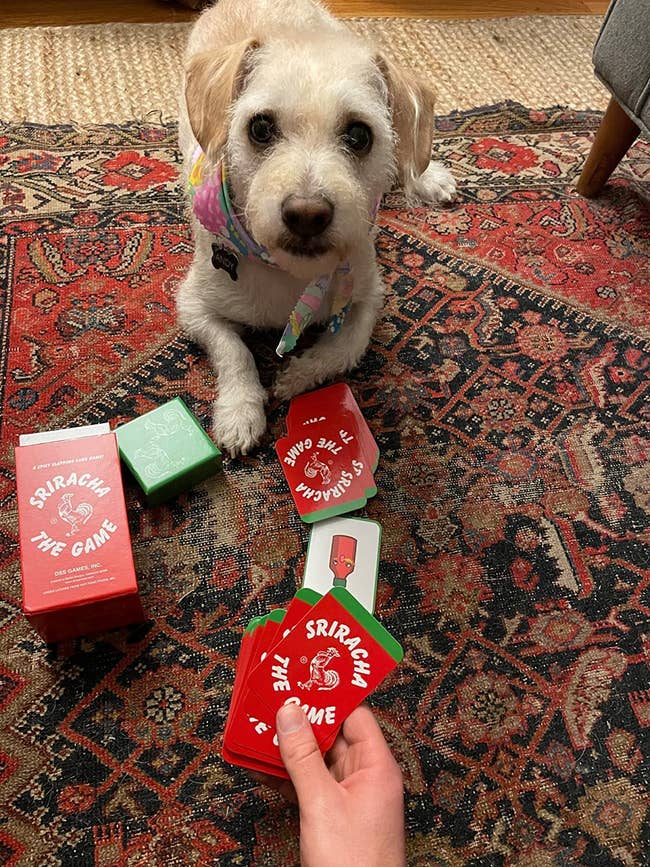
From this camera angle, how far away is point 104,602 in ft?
4.73

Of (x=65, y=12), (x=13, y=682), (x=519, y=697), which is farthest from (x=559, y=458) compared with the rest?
(x=65, y=12)

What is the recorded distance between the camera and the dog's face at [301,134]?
1.45 meters

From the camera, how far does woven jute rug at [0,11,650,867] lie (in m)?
1.43

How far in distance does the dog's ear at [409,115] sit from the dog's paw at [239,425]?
0.74m

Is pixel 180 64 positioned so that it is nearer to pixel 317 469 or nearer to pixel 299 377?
pixel 299 377

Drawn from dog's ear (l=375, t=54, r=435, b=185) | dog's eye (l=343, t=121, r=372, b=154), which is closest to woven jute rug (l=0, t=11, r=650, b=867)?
dog's ear (l=375, t=54, r=435, b=185)

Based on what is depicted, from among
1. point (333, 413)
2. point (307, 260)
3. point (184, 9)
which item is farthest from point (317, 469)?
point (184, 9)

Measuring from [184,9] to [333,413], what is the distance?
2.65 meters

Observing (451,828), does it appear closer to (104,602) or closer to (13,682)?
(104,602)

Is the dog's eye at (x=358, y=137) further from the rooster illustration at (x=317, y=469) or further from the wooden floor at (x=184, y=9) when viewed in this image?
the wooden floor at (x=184, y=9)

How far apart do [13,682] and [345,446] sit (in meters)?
0.98

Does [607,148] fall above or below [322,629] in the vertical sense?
above

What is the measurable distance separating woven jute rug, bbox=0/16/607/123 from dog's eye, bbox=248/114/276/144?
5.09 feet

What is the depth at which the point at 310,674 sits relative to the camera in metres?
1.38
